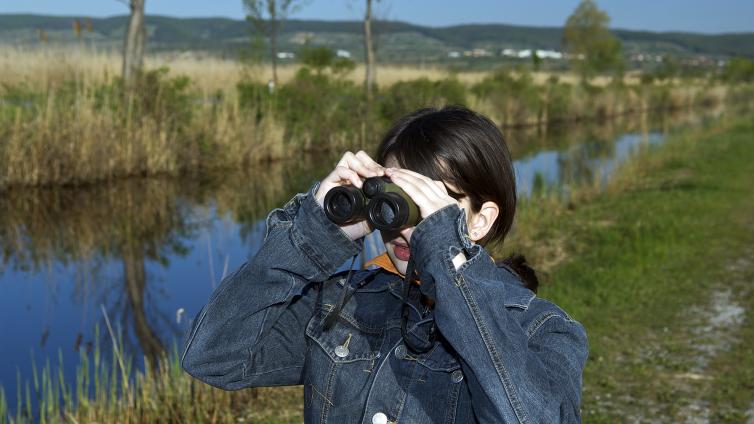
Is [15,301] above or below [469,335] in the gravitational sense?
below

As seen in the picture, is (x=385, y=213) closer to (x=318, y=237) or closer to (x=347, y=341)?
(x=318, y=237)

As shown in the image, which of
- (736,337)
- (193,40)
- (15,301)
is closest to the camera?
(736,337)

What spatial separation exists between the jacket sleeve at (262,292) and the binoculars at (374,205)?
46 millimetres

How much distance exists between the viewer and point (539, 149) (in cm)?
1770

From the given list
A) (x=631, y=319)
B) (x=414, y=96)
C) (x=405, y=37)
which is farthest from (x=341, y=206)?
(x=405, y=37)

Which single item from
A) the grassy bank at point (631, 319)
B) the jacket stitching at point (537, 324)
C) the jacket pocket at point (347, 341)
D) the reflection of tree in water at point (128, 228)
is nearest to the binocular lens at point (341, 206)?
the jacket pocket at point (347, 341)

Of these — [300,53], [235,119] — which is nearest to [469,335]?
[235,119]

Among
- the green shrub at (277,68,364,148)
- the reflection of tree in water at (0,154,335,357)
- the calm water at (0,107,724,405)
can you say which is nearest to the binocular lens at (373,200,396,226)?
the calm water at (0,107,724,405)

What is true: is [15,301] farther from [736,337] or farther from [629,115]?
[629,115]

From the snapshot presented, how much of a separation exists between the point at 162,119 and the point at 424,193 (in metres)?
11.0

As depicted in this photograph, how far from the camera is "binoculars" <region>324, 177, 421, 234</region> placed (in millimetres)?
1261

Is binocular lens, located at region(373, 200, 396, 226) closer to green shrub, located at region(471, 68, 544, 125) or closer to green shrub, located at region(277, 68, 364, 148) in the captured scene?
green shrub, located at region(277, 68, 364, 148)

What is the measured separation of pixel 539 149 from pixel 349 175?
657 inches

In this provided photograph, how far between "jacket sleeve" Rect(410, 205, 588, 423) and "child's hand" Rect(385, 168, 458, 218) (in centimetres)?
1
